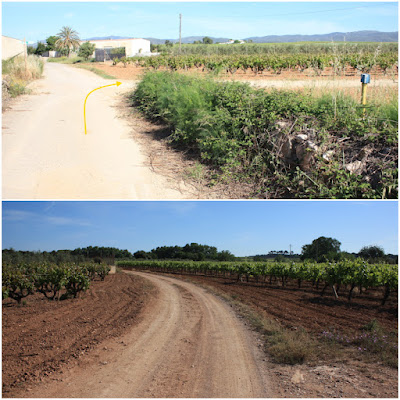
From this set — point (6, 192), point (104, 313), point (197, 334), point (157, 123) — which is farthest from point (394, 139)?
point (157, 123)

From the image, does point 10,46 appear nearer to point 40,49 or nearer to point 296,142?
point 296,142

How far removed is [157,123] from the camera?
1506cm

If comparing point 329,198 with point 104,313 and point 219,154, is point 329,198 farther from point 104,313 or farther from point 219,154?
point 104,313

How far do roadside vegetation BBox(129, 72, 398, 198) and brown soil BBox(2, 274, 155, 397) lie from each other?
4.50m

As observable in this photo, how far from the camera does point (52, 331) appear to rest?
824 centimetres

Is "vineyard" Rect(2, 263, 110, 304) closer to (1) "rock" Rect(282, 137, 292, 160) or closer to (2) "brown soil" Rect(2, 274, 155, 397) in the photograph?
(2) "brown soil" Rect(2, 274, 155, 397)

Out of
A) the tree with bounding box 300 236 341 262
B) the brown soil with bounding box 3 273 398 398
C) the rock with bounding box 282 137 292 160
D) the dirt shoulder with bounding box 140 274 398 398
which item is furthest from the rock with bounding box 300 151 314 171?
the tree with bounding box 300 236 341 262

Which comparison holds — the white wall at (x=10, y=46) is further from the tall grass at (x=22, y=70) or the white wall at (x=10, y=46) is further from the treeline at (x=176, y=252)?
the treeline at (x=176, y=252)

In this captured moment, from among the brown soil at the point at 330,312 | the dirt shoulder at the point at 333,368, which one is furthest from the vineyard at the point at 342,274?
the dirt shoulder at the point at 333,368

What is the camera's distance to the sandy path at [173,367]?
Result: 5.20 metres

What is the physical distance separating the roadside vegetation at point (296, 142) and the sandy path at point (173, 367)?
3181 mm

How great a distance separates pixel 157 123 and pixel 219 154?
6046 mm

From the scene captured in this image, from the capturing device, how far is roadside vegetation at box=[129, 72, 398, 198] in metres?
7.06

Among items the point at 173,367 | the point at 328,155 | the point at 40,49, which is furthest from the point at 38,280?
the point at 40,49
